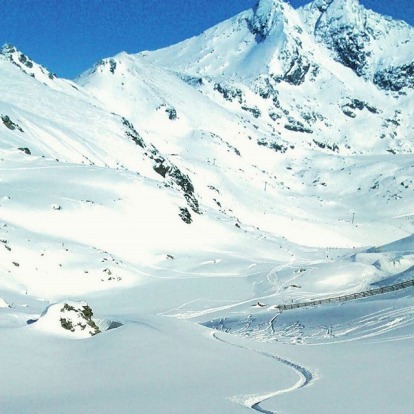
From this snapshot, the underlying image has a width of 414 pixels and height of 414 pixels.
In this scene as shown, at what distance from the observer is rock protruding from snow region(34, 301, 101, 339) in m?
13.8

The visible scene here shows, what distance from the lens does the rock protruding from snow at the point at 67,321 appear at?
1384 cm

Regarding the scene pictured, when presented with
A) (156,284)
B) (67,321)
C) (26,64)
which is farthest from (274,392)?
(26,64)

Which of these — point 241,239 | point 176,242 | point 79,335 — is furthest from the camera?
point 241,239

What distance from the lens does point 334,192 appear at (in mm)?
145000

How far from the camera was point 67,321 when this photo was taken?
14219mm

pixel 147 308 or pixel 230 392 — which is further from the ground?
pixel 147 308

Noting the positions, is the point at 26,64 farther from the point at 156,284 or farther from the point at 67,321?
the point at 67,321

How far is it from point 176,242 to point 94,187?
8700mm

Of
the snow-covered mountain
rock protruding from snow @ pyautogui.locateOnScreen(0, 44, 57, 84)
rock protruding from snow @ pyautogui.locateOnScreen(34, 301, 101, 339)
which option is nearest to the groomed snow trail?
the snow-covered mountain

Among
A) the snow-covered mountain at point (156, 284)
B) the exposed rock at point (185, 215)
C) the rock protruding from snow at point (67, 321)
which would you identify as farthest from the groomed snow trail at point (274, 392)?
the exposed rock at point (185, 215)

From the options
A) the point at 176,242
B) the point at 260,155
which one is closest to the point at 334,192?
the point at 260,155

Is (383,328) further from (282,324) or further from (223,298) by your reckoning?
(223,298)

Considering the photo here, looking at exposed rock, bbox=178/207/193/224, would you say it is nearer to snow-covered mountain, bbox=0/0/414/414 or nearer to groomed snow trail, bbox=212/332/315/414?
snow-covered mountain, bbox=0/0/414/414

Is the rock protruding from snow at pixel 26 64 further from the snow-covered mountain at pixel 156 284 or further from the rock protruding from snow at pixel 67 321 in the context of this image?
the rock protruding from snow at pixel 67 321
